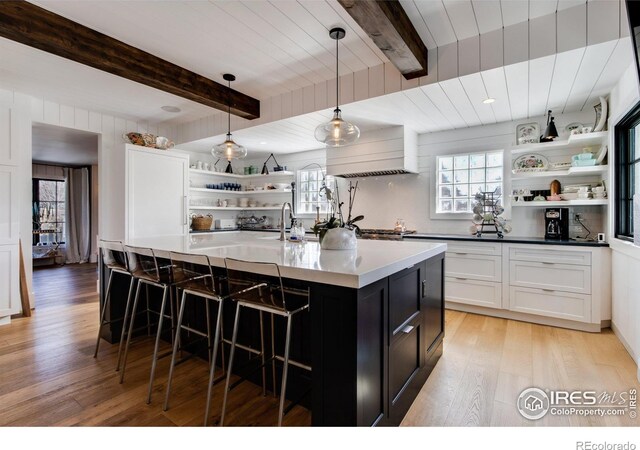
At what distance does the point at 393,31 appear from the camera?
83.5 inches

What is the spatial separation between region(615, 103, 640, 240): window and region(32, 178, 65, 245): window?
989 cm

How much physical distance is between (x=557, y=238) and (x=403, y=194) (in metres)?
1.89

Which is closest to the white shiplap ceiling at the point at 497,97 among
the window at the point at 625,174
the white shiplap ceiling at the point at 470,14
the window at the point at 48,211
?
the white shiplap ceiling at the point at 470,14

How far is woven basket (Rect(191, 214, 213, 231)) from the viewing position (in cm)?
520

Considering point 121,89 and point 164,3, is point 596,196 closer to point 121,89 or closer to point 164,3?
point 164,3

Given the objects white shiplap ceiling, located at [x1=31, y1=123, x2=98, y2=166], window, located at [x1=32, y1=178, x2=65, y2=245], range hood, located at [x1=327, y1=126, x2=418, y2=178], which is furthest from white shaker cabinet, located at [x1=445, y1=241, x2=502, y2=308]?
window, located at [x1=32, y1=178, x2=65, y2=245]

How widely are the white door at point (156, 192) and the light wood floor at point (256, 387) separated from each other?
1.48 m

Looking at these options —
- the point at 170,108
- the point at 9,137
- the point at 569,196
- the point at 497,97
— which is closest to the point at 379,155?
the point at 497,97

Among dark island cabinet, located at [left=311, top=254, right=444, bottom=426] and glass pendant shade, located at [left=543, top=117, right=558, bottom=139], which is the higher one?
glass pendant shade, located at [left=543, top=117, right=558, bottom=139]

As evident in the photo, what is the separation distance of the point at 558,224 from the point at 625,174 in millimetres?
755

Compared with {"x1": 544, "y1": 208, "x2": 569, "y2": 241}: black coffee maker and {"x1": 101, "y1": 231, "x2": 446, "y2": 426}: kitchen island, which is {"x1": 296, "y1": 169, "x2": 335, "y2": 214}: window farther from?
{"x1": 101, "y1": 231, "x2": 446, "y2": 426}: kitchen island

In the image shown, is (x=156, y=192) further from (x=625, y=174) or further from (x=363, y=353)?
(x=625, y=174)

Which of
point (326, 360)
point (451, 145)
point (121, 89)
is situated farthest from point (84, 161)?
point (326, 360)

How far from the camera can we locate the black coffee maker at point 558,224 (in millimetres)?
3448
